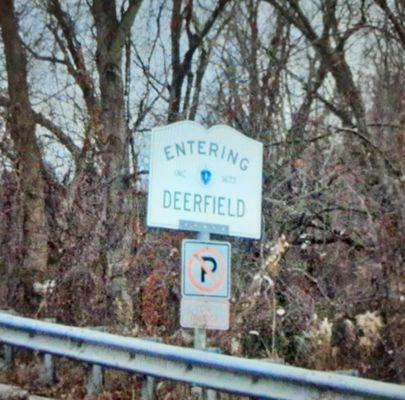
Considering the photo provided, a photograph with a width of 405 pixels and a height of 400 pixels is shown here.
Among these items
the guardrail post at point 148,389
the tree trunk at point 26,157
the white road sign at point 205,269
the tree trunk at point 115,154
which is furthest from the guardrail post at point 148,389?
the tree trunk at point 26,157

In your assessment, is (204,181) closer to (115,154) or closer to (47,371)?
(47,371)

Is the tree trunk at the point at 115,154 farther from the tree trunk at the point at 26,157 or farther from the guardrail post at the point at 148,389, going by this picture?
the guardrail post at the point at 148,389

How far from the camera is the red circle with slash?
5.78 m

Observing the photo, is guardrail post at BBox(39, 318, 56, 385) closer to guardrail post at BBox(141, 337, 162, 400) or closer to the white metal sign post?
guardrail post at BBox(141, 337, 162, 400)

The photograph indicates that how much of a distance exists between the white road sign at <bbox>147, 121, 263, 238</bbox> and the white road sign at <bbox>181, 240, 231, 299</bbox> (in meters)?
0.18

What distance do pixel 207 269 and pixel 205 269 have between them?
2 centimetres

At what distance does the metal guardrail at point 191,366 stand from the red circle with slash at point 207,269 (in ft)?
1.98

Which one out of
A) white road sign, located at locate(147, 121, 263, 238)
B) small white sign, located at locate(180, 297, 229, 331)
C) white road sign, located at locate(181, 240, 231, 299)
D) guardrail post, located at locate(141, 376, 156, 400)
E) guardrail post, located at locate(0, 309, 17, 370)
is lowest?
guardrail post, located at locate(141, 376, 156, 400)

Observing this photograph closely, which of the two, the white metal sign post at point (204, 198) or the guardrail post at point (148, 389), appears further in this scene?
the white metal sign post at point (204, 198)

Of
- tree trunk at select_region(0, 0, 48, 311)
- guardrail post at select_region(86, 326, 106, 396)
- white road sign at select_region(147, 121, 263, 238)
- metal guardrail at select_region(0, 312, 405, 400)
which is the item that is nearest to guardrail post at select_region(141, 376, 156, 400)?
metal guardrail at select_region(0, 312, 405, 400)

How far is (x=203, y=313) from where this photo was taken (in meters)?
5.75

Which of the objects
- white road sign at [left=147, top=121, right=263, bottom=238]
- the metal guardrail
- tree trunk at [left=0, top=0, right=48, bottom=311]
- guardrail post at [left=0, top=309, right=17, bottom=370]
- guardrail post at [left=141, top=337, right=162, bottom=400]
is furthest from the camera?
tree trunk at [left=0, top=0, right=48, bottom=311]

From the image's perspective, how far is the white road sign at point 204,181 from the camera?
234 inches

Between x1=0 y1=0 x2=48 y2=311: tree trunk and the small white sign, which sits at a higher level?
x1=0 y1=0 x2=48 y2=311: tree trunk
